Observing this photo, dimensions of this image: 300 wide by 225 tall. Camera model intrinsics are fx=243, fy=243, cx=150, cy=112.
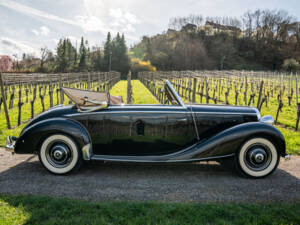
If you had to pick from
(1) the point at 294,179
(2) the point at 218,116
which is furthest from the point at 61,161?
(1) the point at 294,179

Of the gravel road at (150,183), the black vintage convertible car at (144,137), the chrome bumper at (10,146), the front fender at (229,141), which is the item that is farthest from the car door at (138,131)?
the chrome bumper at (10,146)

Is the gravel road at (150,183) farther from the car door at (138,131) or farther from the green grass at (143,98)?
the green grass at (143,98)

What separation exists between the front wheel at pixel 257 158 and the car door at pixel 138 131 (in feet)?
3.21

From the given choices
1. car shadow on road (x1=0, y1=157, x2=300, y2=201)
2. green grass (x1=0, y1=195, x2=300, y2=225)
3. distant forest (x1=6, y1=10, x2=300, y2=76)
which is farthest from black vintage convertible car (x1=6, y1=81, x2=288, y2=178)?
distant forest (x1=6, y1=10, x2=300, y2=76)

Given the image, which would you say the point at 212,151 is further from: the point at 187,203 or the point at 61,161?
the point at 61,161

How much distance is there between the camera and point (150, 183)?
153 inches

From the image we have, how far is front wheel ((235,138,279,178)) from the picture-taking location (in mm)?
4070

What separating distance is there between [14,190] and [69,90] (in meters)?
1.78

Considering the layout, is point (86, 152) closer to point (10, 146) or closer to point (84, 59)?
point (10, 146)

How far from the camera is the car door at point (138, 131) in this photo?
4152 mm

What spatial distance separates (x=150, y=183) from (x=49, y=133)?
1.87 metres

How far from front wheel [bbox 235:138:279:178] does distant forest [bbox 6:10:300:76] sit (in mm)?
65883

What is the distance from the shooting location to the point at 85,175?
4.15 metres

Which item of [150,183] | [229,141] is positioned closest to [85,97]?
[150,183]
